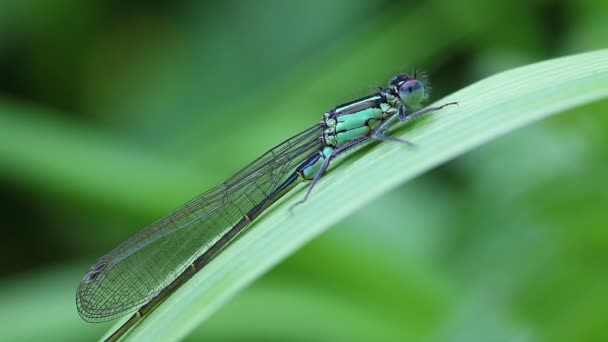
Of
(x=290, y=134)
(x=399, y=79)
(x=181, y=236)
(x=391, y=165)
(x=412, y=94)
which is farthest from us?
(x=290, y=134)

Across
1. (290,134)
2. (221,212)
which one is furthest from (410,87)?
(290,134)

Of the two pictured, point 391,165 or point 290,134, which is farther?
point 290,134

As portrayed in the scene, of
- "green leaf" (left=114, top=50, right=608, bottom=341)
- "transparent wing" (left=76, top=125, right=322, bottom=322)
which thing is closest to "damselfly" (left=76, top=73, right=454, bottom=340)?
"transparent wing" (left=76, top=125, right=322, bottom=322)

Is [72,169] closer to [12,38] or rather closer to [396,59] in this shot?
[12,38]

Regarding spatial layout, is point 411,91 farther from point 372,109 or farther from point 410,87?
point 372,109

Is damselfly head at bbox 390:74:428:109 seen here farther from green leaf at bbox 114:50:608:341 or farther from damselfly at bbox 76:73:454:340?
green leaf at bbox 114:50:608:341

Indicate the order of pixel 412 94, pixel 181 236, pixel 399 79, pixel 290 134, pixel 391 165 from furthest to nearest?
pixel 290 134 < pixel 181 236 < pixel 399 79 < pixel 412 94 < pixel 391 165
